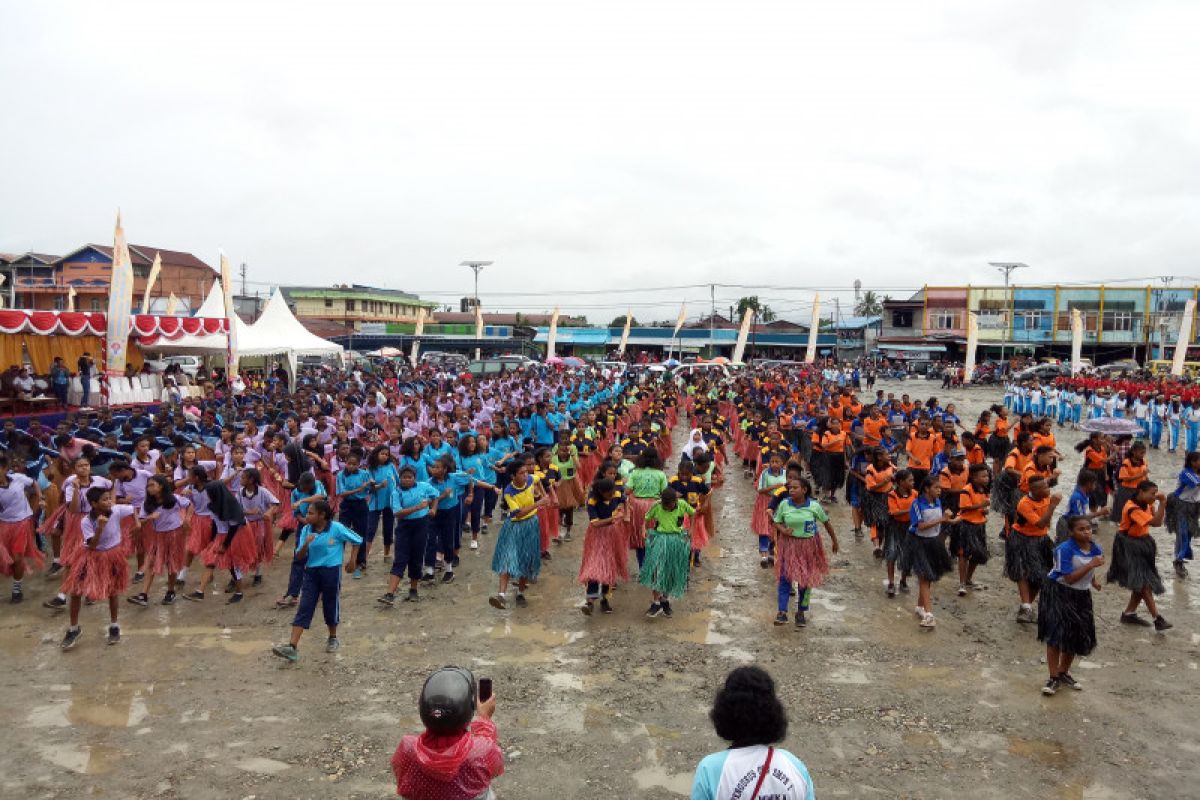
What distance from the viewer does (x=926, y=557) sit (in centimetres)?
870

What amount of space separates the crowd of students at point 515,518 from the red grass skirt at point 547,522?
0.04 metres

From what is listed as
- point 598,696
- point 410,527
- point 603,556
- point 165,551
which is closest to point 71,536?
point 165,551

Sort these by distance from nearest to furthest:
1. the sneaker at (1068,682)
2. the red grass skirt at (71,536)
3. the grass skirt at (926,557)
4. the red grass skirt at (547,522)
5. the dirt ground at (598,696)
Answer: the dirt ground at (598,696) → the sneaker at (1068,682) → the red grass skirt at (71,536) → the grass skirt at (926,557) → the red grass skirt at (547,522)

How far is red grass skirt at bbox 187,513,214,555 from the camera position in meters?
9.52

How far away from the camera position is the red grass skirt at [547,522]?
10852 mm

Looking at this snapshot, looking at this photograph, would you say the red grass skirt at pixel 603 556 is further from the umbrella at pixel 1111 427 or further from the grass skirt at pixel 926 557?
the umbrella at pixel 1111 427

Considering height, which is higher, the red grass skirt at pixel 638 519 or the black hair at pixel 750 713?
the black hair at pixel 750 713

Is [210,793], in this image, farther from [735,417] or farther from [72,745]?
[735,417]

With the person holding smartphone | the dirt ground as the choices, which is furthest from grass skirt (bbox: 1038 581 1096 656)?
the person holding smartphone

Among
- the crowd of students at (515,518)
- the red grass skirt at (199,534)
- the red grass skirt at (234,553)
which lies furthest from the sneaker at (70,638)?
the red grass skirt at (199,534)

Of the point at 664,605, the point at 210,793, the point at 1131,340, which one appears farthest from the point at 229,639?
the point at 1131,340

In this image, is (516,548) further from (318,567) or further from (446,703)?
(446,703)

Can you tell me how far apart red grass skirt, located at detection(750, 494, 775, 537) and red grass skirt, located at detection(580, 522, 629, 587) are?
237 centimetres

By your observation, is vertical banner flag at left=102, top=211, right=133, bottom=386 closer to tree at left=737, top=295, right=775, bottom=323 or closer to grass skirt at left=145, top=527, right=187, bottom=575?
grass skirt at left=145, top=527, right=187, bottom=575
